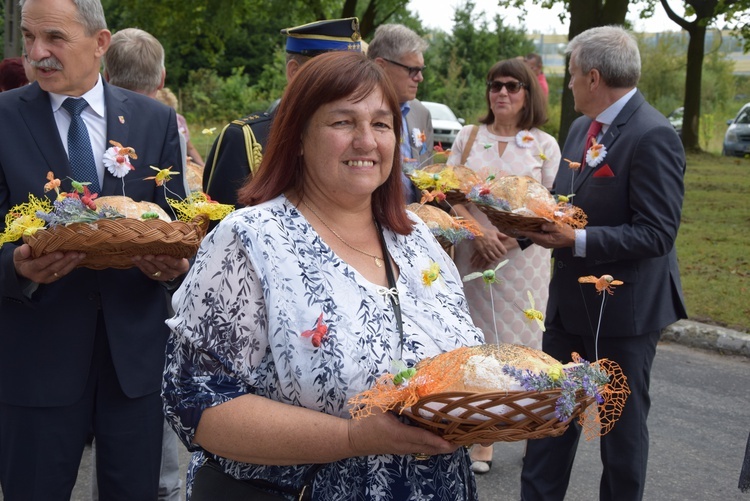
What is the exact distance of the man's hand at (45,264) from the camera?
2.82 meters

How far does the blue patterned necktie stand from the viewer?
316 centimetres

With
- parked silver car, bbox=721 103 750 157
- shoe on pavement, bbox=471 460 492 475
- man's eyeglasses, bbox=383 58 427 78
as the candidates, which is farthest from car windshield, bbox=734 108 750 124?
shoe on pavement, bbox=471 460 492 475

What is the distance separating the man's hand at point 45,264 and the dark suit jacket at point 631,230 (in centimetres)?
231

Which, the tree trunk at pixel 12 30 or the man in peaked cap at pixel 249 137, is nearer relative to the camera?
the man in peaked cap at pixel 249 137

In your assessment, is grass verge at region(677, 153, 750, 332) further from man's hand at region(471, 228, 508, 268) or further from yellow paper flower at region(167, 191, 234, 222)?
yellow paper flower at region(167, 191, 234, 222)

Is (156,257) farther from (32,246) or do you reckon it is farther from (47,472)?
(47,472)

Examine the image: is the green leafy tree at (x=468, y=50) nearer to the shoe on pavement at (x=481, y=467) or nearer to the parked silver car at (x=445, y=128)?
the parked silver car at (x=445, y=128)

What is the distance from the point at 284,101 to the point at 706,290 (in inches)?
305

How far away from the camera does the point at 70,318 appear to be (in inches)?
122

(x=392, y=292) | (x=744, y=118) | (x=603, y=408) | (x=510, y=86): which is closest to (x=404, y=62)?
(x=510, y=86)

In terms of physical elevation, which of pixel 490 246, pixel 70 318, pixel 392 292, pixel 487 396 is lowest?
pixel 490 246

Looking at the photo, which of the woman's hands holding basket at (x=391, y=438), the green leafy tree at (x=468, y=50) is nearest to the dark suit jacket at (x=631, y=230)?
the woman's hands holding basket at (x=391, y=438)

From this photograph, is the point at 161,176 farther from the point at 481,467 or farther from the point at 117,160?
the point at 481,467

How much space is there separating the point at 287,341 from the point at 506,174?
338 cm
